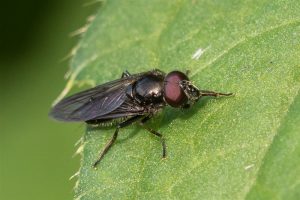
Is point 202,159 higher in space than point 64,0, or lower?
lower

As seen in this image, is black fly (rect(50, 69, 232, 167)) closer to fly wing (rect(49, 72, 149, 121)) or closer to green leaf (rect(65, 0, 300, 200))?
fly wing (rect(49, 72, 149, 121))

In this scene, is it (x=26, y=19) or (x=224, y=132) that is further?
(x=26, y=19)

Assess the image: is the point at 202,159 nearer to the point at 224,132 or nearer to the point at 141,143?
the point at 224,132

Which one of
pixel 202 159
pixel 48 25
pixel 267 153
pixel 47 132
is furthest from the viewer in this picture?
pixel 48 25

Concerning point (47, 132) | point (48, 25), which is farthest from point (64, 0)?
point (47, 132)

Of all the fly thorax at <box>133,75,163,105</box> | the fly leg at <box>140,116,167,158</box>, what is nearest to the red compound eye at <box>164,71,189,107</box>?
the fly thorax at <box>133,75,163,105</box>

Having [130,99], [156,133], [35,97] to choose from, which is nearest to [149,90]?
[130,99]
